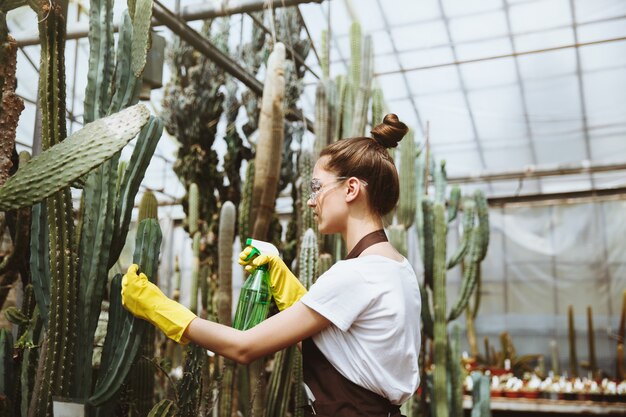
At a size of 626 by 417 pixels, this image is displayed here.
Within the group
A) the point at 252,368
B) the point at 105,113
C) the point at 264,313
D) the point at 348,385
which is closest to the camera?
the point at 348,385

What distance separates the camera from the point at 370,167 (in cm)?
190

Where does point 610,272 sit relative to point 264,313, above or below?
above

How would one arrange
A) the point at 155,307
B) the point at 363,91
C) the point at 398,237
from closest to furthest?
the point at 155,307, the point at 363,91, the point at 398,237

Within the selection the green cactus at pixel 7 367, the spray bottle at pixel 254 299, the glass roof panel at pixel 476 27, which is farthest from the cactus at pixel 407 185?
the glass roof panel at pixel 476 27

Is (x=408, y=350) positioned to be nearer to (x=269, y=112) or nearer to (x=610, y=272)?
(x=269, y=112)

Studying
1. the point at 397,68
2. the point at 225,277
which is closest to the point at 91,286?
the point at 225,277

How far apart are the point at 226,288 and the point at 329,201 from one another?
5.92 ft

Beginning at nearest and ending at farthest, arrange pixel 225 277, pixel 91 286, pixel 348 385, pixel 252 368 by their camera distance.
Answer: pixel 348 385 < pixel 91 286 < pixel 225 277 < pixel 252 368

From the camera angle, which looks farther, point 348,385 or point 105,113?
point 105,113

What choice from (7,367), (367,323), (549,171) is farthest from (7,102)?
(549,171)

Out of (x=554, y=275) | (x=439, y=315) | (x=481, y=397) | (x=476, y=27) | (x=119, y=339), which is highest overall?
(x=476, y=27)

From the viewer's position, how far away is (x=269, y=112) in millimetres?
3801

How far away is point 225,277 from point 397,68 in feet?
22.4

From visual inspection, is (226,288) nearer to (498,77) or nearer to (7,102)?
(7,102)
